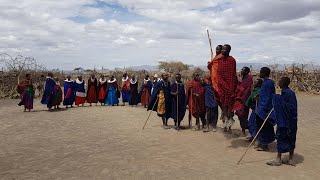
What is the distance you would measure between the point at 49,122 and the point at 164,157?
6.71m

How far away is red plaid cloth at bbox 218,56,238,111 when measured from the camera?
28.8 feet

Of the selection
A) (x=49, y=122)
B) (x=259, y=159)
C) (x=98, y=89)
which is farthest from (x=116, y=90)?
(x=259, y=159)

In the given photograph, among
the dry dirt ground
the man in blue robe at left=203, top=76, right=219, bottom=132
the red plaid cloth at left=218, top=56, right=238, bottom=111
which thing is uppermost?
the red plaid cloth at left=218, top=56, right=238, bottom=111

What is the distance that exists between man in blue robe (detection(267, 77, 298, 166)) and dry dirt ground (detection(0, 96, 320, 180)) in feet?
1.10

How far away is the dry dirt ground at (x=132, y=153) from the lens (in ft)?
21.5

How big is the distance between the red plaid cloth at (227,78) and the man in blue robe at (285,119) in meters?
1.86

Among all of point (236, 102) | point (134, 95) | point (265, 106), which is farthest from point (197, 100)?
point (134, 95)

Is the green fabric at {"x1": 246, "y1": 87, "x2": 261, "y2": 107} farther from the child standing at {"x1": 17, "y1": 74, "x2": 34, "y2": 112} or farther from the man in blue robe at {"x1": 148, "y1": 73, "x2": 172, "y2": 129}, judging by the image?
the child standing at {"x1": 17, "y1": 74, "x2": 34, "y2": 112}

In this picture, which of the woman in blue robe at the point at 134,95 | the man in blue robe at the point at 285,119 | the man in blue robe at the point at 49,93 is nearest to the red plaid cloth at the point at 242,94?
the man in blue robe at the point at 285,119

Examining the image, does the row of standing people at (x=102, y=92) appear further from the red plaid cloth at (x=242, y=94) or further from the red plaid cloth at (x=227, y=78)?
the red plaid cloth at (x=227, y=78)

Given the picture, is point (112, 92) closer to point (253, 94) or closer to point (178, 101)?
point (178, 101)

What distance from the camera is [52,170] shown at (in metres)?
6.78

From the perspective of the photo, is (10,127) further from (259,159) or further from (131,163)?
(259,159)

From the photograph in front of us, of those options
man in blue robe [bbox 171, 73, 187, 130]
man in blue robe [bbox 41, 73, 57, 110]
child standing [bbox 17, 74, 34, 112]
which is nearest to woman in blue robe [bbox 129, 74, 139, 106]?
man in blue robe [bbox 41, 73, 57, 110]
